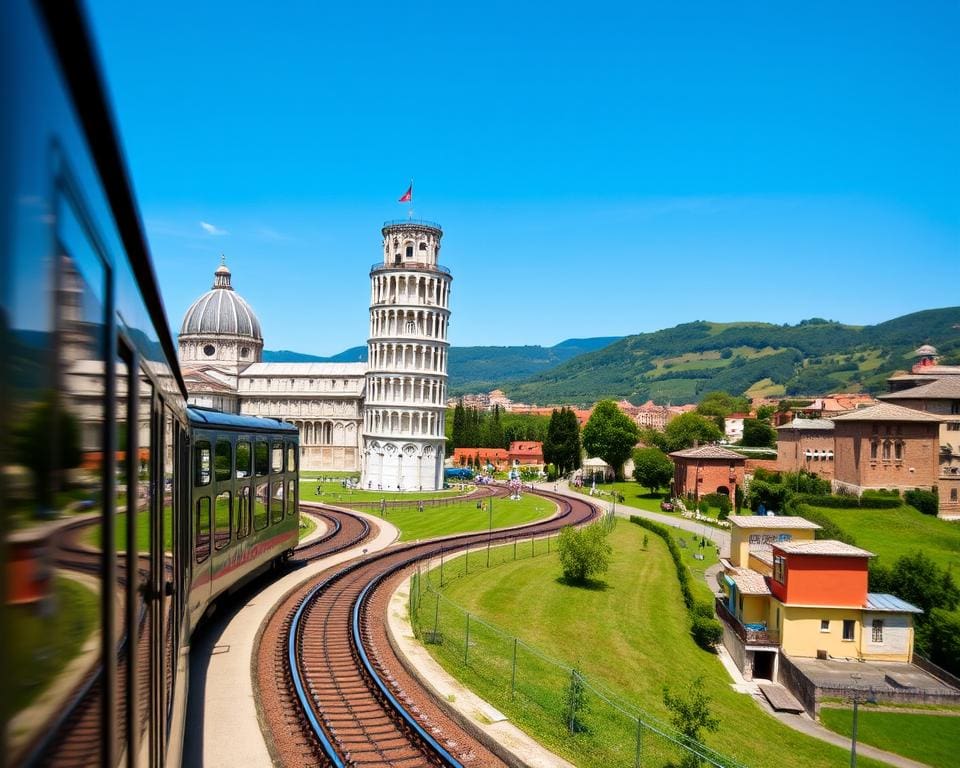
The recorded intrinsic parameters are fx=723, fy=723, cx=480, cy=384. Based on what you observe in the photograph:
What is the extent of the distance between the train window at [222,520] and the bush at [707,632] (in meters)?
22.1

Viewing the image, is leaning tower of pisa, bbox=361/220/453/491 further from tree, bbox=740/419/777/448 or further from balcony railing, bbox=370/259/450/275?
tree, bbox=740/419/777/448

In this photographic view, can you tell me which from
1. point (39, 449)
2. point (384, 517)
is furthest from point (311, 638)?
point (384, 517)

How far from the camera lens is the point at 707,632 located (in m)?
31.9

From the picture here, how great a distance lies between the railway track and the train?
10952mm

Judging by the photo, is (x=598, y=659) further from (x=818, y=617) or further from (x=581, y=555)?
(x=818, y=617)

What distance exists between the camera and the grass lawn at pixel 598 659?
1845cm

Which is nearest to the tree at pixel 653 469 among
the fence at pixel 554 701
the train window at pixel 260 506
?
the fence at pixel 554 701

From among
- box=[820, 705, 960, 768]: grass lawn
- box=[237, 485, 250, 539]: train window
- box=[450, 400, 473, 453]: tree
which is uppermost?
box=[237, 485, 250, 539]: train window

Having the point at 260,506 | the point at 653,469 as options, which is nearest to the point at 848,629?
the point at 260,506

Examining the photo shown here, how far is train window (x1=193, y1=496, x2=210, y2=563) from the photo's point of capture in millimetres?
14977

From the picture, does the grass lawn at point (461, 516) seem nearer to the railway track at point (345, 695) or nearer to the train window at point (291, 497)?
the train window at point (291, 497)

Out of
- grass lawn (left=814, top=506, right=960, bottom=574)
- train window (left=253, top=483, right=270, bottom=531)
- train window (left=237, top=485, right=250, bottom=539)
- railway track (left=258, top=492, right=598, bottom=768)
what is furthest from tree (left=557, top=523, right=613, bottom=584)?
grass lawn (left=814, top=506, right=960, bottom=574)

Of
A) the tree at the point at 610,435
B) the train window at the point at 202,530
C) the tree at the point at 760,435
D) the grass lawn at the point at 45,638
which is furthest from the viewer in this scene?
the tree at the point at 760,435

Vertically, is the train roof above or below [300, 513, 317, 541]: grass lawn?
above
